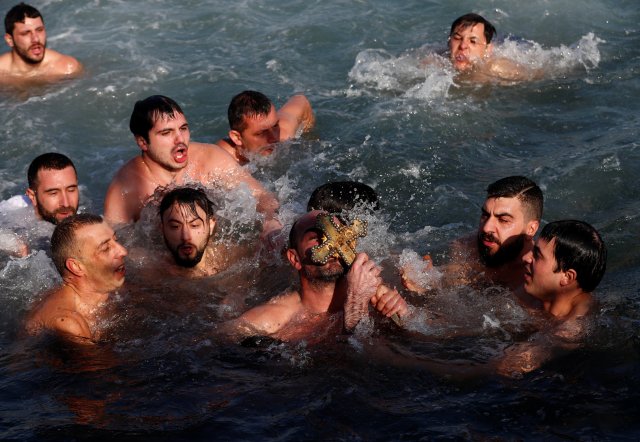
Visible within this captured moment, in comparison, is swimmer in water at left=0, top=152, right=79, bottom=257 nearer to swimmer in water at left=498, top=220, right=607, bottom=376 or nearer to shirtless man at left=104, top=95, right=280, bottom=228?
shirtless man at left=104, top=95, right=280, bottom=228

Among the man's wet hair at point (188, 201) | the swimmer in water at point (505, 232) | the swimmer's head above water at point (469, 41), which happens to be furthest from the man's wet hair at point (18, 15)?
the swimmer in water at point (505, 232)

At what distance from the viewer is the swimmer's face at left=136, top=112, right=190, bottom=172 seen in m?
6.79

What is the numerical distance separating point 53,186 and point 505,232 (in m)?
3.58

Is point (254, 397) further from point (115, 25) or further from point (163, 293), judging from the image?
point (115, 25)

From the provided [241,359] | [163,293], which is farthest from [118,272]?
[241,359]

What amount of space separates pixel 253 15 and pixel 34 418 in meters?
8.25

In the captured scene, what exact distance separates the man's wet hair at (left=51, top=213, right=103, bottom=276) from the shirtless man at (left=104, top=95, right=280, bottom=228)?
124 centimetres

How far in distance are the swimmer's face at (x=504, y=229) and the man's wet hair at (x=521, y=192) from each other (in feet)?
0.10

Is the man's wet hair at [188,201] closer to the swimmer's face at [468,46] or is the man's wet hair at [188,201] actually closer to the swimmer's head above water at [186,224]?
the swimmer's head above water at [186,224]

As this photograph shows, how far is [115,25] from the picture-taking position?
1202cm

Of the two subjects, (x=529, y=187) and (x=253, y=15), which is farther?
(x=253, y=15)

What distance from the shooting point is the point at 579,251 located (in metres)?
4.94

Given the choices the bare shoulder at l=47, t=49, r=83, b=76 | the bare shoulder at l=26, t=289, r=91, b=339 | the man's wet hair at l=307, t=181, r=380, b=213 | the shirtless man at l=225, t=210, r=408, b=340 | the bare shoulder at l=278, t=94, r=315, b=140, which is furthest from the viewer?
the bare shoulder at l=47, t=49, r=83, b=76

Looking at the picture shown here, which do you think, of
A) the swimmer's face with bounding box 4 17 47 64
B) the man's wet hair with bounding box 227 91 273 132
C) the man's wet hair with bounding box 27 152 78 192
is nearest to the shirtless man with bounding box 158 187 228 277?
the man's wet hair with bounding box 27 152 78 192
